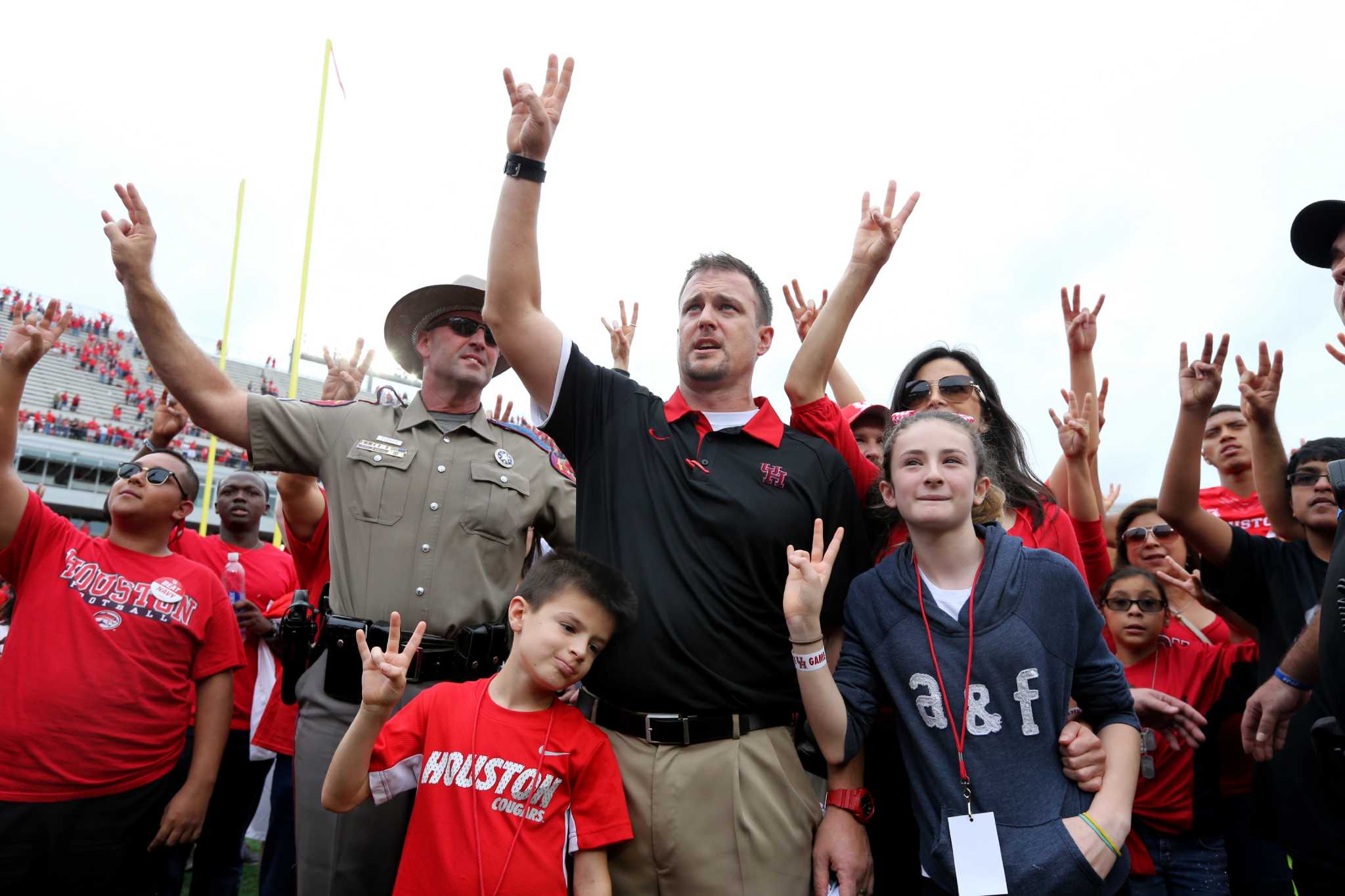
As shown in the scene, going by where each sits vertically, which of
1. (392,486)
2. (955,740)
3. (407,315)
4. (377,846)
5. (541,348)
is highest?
(407,315)

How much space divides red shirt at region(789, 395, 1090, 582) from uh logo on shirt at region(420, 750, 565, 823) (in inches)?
55.6

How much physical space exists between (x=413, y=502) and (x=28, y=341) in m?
1.67

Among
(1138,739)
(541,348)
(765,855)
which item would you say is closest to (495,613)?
(541,348)

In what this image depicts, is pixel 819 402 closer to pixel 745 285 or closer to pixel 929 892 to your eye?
pixel 745 285

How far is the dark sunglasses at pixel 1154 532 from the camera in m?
4.56

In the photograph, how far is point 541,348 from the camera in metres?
2.67

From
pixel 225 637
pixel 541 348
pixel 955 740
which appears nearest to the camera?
pixel 955 740

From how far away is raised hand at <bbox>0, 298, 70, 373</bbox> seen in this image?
3201 millimetres

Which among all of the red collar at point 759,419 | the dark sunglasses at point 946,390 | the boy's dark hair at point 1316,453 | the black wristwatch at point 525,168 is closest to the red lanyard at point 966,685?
the red collar at point 759,419

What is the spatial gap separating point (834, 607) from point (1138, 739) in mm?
932

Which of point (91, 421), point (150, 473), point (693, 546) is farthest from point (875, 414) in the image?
point (91, 421)

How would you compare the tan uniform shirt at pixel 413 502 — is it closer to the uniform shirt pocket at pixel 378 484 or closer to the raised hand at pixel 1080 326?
the uniform shirt pocket at pixel 378 484

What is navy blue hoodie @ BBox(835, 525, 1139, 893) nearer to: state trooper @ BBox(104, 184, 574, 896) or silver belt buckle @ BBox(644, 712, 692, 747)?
silver belt buckle @ BBox(644, 712, 692, 747)

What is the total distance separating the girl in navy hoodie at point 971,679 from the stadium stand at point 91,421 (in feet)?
85.9
